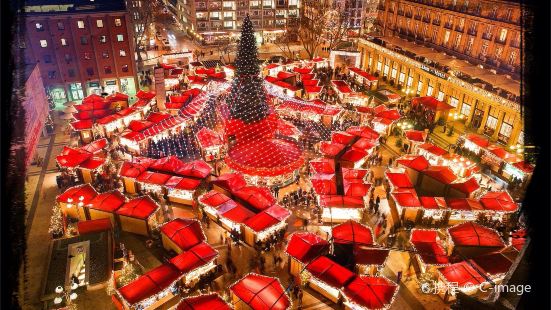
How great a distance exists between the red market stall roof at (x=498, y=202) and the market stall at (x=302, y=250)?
1303cm

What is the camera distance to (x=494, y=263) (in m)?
22.3

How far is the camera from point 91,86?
51.4m

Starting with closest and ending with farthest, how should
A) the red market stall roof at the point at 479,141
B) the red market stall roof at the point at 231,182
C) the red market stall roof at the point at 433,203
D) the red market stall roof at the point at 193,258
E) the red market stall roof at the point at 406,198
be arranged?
1. the red market stall roof at the point at 193,258
2. the red market stall roof at the point at 433,203
3. the red market stall roof at the point at 406,198
4. the red market stall roof at the point at 231,182
5. the red market stall roof at the point at 479,141

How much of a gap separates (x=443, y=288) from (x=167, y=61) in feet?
170

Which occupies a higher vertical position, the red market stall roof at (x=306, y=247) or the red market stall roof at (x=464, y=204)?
the red market stall roof at (x=464, y=204)

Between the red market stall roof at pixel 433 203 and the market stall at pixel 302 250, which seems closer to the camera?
the market stall at pixel 302 250

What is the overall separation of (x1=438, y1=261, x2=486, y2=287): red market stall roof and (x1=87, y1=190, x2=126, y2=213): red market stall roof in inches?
870

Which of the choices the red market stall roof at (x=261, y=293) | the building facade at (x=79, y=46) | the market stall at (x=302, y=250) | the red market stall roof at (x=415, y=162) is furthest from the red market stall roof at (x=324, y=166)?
the building facade at (x=79, y=46)

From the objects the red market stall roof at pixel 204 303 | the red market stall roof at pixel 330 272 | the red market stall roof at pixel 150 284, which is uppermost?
the red market stall roof at pixel 330 272

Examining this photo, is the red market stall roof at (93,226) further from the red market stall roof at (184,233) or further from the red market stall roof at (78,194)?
the red market stall roof at (184,233)

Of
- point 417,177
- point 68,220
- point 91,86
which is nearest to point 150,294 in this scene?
point 68,220

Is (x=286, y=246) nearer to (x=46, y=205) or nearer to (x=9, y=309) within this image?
(x=9, y=309)

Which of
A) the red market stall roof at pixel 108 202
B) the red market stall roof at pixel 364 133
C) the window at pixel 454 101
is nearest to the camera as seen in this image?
the red market stall roof at pixel 108 202

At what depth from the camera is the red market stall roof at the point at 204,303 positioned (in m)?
19.9
